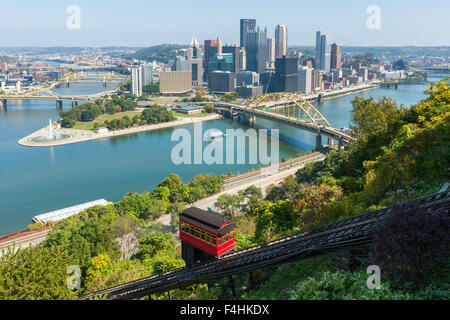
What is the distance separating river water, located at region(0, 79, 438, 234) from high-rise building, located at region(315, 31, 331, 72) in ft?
161

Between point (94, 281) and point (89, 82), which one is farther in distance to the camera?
point (89, 82)

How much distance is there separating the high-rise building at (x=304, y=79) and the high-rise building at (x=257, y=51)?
45.1 ft

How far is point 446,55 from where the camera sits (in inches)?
4139

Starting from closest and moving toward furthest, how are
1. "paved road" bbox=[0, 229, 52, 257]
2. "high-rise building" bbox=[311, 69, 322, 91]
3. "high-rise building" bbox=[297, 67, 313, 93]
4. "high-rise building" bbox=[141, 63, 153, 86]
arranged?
1. "paved road" bbox=[0, 229, 52, 257]
2. "high-rise building" bbox=[297, 67, 313, 93]
3. "high-rise building" bbox=[141, 63, 153, 86]
4. "high-rise building" bbox=[311, 69, 322, 91]

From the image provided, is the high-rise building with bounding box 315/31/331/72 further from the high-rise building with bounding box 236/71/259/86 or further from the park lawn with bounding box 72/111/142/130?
the park lawn with bounding box 72/111/142/130

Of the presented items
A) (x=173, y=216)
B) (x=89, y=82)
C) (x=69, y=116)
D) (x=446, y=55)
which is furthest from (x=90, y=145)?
(x=446, y=55)

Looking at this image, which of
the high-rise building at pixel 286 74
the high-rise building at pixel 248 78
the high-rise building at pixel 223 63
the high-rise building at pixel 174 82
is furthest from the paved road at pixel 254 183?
the high-rise building at pixel 223 63

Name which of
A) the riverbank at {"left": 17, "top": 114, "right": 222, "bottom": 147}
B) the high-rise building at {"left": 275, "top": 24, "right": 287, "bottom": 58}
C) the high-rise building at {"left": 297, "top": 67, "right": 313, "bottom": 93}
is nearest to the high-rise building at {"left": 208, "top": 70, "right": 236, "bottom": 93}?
the high-rise building at {"left": 297, "top": 67, "right": 313, "bottom": 93}

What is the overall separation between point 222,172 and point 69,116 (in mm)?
19350

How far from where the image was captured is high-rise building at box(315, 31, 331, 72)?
77875 mm

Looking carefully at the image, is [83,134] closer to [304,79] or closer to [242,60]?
[304,79]

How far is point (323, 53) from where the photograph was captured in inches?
3172
